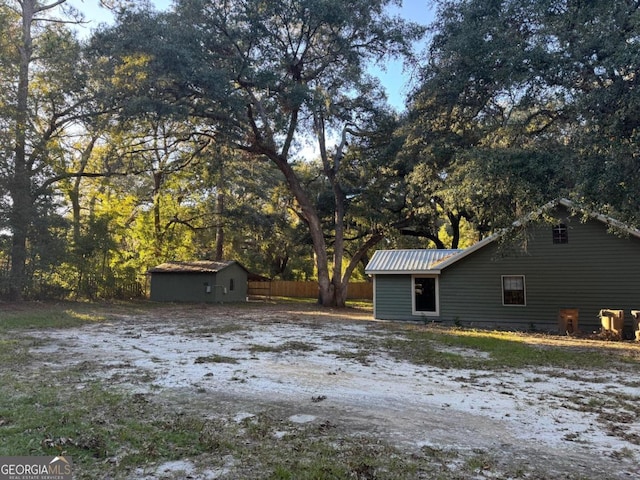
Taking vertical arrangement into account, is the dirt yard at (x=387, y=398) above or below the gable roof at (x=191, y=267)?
below

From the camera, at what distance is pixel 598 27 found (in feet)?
25.8

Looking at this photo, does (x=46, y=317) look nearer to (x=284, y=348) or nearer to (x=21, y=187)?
(x=21, y=187)

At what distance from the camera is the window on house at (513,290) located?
1373 centimetres

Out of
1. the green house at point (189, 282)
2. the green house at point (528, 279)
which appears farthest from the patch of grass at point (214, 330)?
the green house at point (189, 282)

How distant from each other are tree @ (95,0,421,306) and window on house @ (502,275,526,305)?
10099mm

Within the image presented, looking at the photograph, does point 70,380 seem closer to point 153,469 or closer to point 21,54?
point 153,469

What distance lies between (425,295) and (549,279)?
13.2 feet

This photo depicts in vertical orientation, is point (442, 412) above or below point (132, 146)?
A: below

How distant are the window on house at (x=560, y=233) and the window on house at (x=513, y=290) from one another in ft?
5.15

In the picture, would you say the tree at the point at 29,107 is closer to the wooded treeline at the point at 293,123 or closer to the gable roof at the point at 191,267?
the wooded treeline at the point at 293,123

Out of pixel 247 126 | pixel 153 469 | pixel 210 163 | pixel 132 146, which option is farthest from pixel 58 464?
pixel 210 163

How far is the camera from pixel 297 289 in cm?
3581

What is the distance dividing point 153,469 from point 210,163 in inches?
797

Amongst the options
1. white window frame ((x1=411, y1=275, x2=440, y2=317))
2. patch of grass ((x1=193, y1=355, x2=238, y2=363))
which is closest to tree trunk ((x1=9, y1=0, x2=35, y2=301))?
patch of grass ((x1=193, y1=355, x2=238, y2=363))
